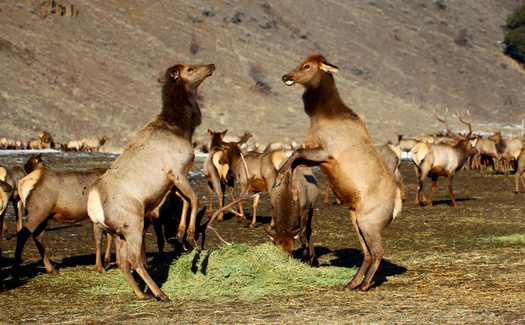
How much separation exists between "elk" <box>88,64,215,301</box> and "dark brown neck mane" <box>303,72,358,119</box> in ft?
5.21

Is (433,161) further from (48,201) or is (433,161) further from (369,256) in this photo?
(48,201)

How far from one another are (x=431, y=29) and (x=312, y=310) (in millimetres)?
99590

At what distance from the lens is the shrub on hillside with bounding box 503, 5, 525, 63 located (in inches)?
3871

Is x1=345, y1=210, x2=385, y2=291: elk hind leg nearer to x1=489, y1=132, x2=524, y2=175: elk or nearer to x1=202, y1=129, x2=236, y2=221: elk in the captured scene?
x1=202, y1=129, x2=236, y2=221: elk

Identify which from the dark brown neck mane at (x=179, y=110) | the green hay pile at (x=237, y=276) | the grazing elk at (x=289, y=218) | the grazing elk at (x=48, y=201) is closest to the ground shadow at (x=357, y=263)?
the green hay pile at (x=237, y=276)

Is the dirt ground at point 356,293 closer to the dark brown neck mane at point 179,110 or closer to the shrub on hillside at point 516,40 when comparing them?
the dark brown neck mane at point 179,110

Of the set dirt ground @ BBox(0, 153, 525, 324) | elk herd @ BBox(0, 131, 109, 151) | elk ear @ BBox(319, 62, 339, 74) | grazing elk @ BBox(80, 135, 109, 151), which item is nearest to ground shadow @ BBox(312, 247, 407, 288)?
dirt ground @ BBox(0, 153, 525, 324)

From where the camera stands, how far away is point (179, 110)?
25.4 feet

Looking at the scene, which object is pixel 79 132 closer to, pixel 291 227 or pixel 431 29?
pixel 291 227

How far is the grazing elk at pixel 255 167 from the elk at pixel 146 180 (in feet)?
15.0

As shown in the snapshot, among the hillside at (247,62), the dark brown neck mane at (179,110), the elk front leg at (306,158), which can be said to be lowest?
the elk front leg at (306,158)

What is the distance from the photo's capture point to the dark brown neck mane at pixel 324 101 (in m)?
7.51

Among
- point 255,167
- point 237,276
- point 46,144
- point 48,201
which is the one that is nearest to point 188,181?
point 237,276

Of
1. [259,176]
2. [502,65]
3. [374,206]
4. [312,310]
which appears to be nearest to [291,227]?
[374,206]
